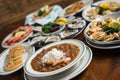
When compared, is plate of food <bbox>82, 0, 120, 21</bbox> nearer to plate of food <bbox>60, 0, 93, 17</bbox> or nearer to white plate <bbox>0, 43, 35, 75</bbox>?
plate of food <bbox>60, 0, 93, 17</bbox>

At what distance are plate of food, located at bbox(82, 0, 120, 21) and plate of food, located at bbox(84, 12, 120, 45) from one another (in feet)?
0.52

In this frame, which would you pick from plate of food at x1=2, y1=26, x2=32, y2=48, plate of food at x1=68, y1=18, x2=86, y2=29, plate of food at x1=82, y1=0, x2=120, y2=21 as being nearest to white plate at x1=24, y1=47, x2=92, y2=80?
plate of food at x1=68, y1=18, x2=86, y2=29

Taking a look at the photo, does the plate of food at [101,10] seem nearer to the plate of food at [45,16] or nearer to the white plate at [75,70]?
the plate of food at [45,16]

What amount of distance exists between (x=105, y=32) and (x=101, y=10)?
37cm

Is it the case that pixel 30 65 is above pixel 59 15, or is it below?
above

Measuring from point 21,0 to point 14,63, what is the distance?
213 cm

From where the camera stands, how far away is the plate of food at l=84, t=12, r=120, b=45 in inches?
43.1

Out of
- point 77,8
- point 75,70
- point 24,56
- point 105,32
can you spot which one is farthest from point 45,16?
point 75,70

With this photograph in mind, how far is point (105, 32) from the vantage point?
1184mm

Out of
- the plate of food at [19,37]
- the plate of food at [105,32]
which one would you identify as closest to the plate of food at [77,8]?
the plate of food at [19,37]

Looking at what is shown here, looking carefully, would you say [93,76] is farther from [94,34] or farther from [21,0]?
[21,0]

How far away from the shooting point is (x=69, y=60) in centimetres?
107

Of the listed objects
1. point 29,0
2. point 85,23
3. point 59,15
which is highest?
point 85,23

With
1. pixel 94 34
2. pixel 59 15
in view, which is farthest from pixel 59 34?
pixel 59 15
